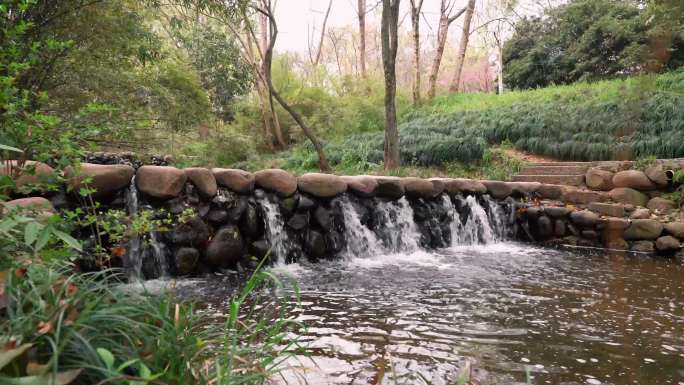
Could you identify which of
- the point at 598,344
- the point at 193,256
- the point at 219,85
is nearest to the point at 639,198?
the point at 598,344

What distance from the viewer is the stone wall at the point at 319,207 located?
3639 mm

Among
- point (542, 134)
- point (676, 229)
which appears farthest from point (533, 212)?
point (542, 134)

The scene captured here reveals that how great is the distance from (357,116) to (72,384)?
12.2 metres

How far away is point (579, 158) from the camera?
8.44 metres

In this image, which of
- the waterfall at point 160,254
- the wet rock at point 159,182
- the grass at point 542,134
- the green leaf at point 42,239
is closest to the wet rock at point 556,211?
the grass at point 542,134

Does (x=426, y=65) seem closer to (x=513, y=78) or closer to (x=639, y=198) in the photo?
(x=513, y=78)

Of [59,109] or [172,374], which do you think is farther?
[59,109]

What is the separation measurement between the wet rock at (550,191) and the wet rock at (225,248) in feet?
16.5

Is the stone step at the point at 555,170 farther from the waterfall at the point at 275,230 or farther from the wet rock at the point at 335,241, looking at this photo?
the waterfall at the point at 275,230

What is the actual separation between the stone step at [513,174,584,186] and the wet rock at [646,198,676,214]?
3.98 feet

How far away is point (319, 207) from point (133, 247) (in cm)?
191

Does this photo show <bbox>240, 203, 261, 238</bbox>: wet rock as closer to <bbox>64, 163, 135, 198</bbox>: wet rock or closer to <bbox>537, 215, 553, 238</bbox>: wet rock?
<bbox>64, 163, 135, 198</bbox>: wet rock

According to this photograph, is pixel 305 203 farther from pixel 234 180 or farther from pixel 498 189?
pixel 498 189

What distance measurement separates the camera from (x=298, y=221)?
455 cm
